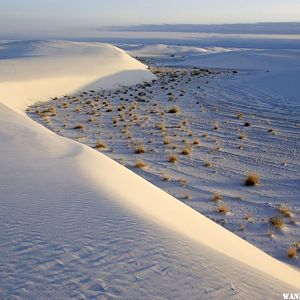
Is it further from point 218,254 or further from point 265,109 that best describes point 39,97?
point 218,254

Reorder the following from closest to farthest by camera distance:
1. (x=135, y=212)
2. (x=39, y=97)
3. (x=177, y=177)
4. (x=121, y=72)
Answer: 1. (x=135, y=212)
2. (x=177, y=177)
3. (x=39, y=97)
4. (x=121, y=72)

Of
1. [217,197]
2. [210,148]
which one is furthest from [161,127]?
[217,197]

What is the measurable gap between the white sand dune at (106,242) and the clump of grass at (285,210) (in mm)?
1715

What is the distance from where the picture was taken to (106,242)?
5051 millimetres

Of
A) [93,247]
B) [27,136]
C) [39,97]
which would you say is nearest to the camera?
[93,247]

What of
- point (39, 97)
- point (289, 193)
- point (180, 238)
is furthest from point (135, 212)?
point (39, 97)

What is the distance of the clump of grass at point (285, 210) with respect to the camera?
8.26m

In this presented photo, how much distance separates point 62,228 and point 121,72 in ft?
117

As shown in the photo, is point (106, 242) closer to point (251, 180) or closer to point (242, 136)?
point (251, 180)

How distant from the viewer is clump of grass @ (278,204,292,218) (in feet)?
27.1

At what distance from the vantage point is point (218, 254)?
5047 millimetres

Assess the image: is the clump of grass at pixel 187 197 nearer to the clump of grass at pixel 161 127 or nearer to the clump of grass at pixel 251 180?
the clump of grass at pixel 251 180

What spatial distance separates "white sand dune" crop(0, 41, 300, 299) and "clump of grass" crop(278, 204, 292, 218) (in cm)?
171

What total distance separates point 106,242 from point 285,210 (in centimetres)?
444
